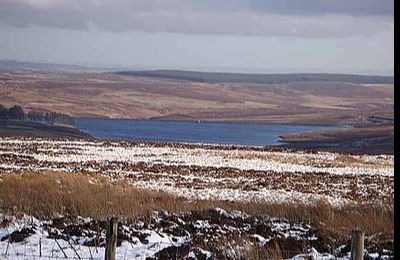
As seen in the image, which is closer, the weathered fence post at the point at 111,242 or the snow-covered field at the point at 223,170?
the weathered fence post at the point at 111,242

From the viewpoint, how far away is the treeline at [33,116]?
2125 inches

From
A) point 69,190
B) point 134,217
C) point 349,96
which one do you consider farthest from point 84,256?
point 349,96

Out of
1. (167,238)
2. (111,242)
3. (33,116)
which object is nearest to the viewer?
(111,242)

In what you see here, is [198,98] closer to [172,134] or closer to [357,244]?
[172,134]

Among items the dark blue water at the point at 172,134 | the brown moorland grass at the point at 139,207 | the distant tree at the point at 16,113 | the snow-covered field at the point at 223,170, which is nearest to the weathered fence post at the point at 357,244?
the brown moorland grass at the point at 139,207

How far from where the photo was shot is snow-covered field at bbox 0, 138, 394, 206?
20.4 m

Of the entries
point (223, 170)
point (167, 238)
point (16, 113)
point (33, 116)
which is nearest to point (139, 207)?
point (167, 238)

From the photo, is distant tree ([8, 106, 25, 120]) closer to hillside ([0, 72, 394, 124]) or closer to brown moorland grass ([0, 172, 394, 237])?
hillside ([0, 72, 394, 124])

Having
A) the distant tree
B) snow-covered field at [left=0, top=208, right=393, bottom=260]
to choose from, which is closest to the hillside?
the distant tree

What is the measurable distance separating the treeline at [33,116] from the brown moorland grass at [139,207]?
36.6 meters

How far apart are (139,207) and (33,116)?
51266 mm

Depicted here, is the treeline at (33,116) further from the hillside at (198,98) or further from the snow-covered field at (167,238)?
the snow-covered field at (167,238)

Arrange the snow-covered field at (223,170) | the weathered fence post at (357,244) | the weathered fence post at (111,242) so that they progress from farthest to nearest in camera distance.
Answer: the snow-covered field at (223,170), the weathered fence post at (111,242), the weathered fence post at (357,244)

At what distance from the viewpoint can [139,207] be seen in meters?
14.8
